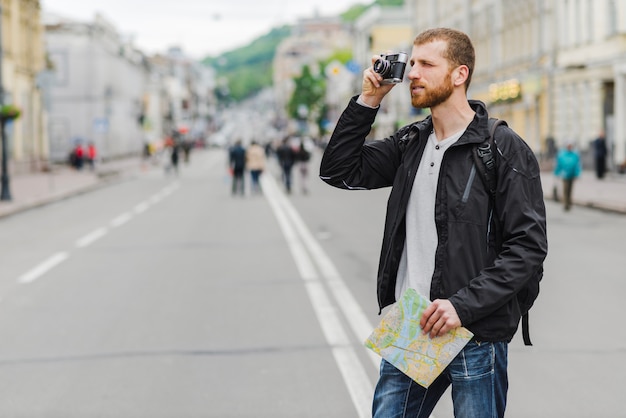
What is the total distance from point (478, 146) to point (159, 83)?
126 metres

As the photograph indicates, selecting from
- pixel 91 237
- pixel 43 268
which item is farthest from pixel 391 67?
pixel 91 237

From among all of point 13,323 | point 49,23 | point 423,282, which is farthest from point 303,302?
point 49,23

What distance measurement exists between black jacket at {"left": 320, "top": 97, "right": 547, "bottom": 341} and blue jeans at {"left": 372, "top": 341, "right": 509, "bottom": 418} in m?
0.08

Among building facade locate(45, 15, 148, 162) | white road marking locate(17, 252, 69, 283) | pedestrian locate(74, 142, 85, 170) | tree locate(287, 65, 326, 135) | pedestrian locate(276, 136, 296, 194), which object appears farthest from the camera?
tree locate(287, 65, 326, 135)

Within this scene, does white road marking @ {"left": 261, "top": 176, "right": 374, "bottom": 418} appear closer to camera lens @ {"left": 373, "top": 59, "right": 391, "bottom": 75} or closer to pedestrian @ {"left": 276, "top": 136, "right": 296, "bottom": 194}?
camera lens @ {"left": 373, "top": 59, "right": 391, "bottom": 75}

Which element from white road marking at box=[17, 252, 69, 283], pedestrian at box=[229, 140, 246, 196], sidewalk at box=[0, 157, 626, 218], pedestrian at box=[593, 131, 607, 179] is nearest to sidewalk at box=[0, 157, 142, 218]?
sidewalk at box=[0, 157, 626, 218]

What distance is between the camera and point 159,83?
418 ft

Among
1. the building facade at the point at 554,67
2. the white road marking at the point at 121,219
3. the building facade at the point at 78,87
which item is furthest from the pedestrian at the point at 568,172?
the building facade at the point at 78,87

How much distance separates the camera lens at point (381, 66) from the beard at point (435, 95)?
121 millimetres

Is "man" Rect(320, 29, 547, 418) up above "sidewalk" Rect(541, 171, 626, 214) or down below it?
above

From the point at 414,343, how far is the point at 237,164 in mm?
28522

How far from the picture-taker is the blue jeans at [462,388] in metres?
3.28

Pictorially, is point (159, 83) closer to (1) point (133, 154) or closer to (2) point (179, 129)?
(2) point (179, 129)

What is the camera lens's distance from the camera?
3.31 m
